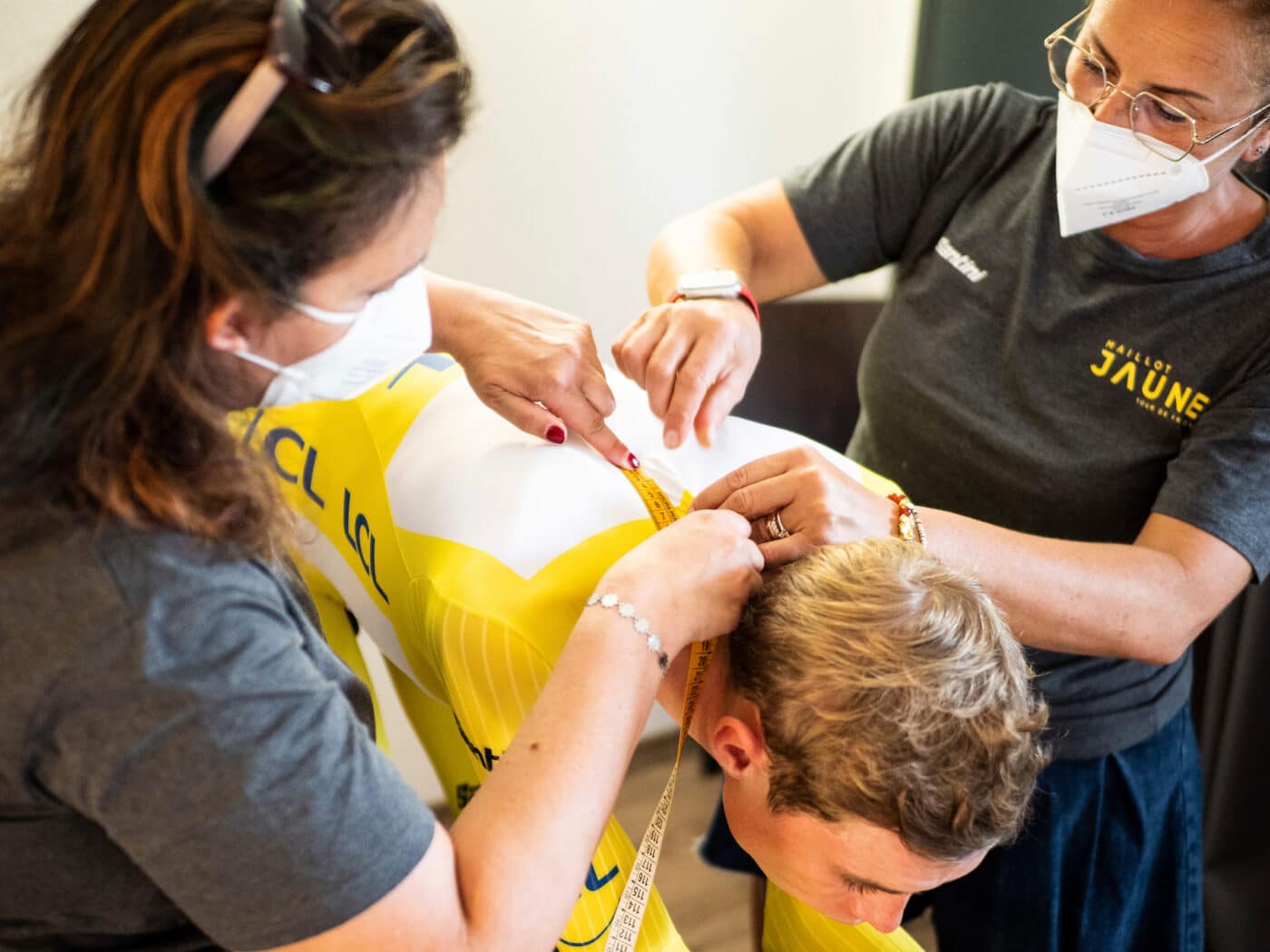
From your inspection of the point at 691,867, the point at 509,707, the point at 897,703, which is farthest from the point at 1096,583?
the point at 691,867

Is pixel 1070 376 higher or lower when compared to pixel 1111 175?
lower

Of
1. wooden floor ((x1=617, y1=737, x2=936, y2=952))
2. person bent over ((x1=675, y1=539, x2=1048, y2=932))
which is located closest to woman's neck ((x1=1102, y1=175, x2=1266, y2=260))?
person bent over ((x1=675, y1=539, x2=1048, y2=932))

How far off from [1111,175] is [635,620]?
2.71ft

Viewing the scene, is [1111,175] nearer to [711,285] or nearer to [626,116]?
[711,285]

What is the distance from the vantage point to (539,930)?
2.75ft

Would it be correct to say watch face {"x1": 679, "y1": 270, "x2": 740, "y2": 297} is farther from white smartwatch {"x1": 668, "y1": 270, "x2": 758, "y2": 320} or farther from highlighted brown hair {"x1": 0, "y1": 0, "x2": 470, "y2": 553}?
highlighted brown hair {"x1": 0, "y1": 0, "x2": 470, "y2": 553}

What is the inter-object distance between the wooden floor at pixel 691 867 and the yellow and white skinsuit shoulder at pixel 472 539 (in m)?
0.87

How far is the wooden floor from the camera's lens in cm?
229

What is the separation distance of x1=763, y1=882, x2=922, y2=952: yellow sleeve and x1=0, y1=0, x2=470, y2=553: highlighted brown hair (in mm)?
911

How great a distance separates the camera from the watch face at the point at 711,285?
1348 millimetres

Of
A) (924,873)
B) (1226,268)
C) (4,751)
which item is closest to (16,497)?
(4,751)

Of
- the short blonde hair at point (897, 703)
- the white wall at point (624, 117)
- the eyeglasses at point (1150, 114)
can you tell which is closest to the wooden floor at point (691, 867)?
the white wall at point (624, 117)

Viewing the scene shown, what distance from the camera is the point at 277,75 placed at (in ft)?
2.32

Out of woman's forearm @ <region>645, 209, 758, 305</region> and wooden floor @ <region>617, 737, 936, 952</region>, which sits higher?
woman's forearm @ <region>645, 209, 758, 305</region>
